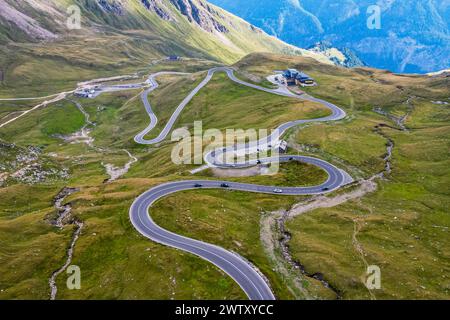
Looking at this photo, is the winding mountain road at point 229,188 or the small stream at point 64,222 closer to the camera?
the winding mountain road at point 229,188

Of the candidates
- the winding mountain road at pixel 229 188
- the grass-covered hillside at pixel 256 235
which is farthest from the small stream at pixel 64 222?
the winding mountain road at pixel 229 188

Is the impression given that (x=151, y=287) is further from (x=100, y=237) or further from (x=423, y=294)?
(x=423, y=294)

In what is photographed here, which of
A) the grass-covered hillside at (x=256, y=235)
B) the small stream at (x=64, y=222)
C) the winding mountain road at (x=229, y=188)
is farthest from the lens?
the small stream at (x=64, y=222)

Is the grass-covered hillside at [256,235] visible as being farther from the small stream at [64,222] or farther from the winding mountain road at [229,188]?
the winding mountain road at [229,188]

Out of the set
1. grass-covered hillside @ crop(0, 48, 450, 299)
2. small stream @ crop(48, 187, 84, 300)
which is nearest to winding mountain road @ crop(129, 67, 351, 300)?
grass-covered hillside @ crop(0, 48, 450, 299)

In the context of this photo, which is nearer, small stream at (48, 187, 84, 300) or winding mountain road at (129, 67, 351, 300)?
winding mountain road at (129, 67, 351, 300)

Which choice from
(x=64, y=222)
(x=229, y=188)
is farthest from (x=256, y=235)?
(x=64, y=222)

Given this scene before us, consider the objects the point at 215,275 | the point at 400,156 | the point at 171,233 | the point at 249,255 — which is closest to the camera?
the point at 215,275

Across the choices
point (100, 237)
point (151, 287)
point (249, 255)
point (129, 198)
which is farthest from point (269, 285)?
point (129, 198)

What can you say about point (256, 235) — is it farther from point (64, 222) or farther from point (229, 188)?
point (64, 222)

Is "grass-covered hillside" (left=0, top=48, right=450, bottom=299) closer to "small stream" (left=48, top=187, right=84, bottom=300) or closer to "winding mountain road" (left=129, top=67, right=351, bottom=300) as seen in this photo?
"small stream" (left=48, top=187, right=84, bottom=300)
